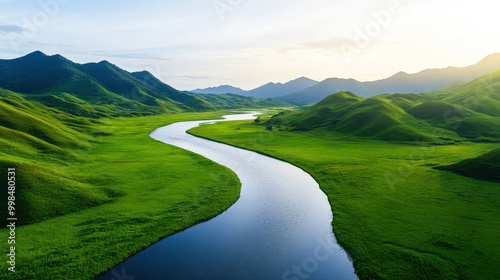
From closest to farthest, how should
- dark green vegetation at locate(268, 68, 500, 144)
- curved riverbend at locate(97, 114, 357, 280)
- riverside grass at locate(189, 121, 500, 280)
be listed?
curved riverbend at locate(97, 114, 357, 280) → riverside grass at locate(189, 121, 500, 280) → dark green vegetation at locate(268, 68, 500, 144)

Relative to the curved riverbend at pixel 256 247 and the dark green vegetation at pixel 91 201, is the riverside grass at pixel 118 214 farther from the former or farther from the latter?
the curved riverbend at pixel 256 247

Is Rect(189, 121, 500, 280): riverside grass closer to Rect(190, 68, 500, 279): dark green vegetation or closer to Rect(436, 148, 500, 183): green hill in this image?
Rect(190, 68, 500, 279): dark green vegetation

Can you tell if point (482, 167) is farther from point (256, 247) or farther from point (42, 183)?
point (42, 183)

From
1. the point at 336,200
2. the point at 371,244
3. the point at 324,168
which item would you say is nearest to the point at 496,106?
the point at 324,168

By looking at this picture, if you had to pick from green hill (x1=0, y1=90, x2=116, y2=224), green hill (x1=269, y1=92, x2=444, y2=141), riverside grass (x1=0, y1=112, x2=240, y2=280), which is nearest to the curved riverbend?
riverside grass (x1=0, y1=112, x2=240, y2=280)

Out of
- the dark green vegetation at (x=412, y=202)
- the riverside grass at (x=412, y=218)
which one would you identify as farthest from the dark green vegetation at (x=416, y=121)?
the riverside grass at (x=412, y=218)

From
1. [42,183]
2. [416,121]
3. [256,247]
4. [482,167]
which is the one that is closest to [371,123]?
[416,121]
